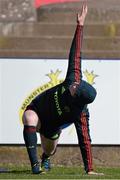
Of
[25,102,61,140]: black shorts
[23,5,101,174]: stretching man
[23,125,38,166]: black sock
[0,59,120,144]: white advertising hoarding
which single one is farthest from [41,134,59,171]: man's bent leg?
[0,59,120,144]: white advertising hoarding

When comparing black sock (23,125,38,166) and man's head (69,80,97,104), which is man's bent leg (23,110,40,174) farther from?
man's head (69,80,97,104)

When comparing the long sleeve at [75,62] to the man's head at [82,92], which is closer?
the man's head at [82,92]

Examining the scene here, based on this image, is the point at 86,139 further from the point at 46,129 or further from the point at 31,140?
the point at 31,140

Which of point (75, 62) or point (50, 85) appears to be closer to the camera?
point (75, 62)

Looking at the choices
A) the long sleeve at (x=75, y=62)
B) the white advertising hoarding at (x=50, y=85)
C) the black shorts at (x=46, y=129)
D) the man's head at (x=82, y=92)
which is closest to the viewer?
the man's head at (x=82, y=92)

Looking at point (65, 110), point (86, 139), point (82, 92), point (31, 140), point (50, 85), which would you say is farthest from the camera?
point (50, 85)

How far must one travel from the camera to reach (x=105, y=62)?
47.5 feet

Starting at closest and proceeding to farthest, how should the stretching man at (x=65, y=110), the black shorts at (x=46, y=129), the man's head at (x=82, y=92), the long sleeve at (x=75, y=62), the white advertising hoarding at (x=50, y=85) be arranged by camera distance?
1. the man's head at (x=82, y=92)
2. the stretching man at (x=65, y=110)
3. the long sleeve at (x=75, y=62)
4. the black shorts at (x=46, y=129)
5. the white advertising hoarding at (x=50, y=85)

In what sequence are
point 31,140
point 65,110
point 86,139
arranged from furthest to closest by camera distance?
point 86,139
point 31,140
point 65,110

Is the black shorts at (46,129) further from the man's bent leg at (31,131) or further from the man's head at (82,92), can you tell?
the man's head at (82,92)

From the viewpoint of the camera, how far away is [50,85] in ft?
46.9

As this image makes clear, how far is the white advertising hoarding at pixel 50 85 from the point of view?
14.3 m

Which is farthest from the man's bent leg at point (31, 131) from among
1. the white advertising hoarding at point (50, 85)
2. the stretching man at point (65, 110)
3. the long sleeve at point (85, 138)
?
the white advertising hoarding at point (50, 85)

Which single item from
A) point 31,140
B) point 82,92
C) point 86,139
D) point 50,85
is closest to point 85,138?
point 86,139
